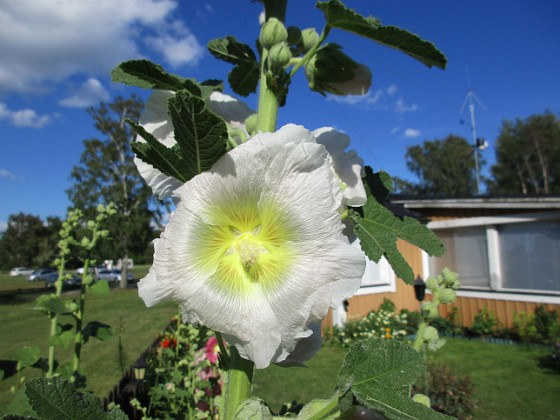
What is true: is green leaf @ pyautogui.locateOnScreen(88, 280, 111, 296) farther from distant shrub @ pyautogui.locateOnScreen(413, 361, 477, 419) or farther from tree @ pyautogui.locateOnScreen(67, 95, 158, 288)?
tree @ pyautogui.locateOnScreen(67, 95, 158, 288)

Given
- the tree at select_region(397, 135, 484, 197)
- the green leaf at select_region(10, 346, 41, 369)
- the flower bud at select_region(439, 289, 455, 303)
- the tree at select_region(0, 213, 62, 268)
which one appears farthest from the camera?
the tree at select_region(0, 213, 62, 268)

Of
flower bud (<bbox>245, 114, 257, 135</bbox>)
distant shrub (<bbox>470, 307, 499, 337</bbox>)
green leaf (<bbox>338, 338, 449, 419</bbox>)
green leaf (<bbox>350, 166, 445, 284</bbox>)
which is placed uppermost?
flower bud (<bbox>245, 114, 257, 135</bbox>)

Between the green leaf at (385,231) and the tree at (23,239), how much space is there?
Result: 190 feet

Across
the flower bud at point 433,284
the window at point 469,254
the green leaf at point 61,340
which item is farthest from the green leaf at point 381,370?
the window at point 469,254

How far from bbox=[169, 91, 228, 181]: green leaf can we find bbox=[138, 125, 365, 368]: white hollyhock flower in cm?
3

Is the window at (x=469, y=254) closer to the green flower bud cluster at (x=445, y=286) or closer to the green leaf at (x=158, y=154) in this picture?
the green flower bud cluster at (x=445, y=286)

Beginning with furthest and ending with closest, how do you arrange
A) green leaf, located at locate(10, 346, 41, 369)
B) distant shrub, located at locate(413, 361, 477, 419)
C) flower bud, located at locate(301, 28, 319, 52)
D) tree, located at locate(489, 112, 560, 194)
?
tree, located at locate(489, 112, 560, 194) < distant shrub, located at locate(413, 361, 477, 419) < green leaf, located at locate(10, 346, 41, 369) < flower bud, located at locate(301, 28, 319, 52)

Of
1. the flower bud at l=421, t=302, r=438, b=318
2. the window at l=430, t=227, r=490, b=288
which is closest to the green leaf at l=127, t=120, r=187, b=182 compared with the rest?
the flower bud at l=421, t=302, r=438, b=318

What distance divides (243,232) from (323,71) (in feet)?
1.70

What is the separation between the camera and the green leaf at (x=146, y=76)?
0.96 m

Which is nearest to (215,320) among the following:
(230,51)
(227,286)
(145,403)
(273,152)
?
(227,286)

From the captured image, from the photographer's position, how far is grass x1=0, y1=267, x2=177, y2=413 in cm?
862

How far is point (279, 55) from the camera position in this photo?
3.22 ft

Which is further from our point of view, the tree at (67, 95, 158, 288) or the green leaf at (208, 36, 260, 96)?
the tree at (67, 95, 158, 288)
